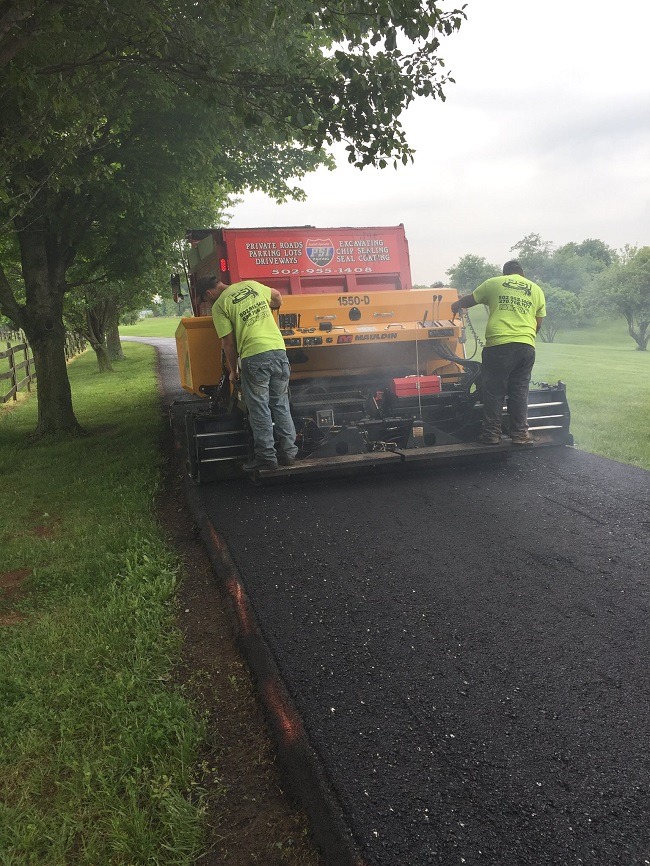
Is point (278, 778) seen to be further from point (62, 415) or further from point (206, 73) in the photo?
point (62, 415)

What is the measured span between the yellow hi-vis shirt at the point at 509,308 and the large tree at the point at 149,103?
165cm

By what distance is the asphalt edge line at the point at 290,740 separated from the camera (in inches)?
84.3

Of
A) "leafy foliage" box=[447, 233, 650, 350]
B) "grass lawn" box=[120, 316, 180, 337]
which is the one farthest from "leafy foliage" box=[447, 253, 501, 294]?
"grass lawn" box=[120, 316, 180, 337]

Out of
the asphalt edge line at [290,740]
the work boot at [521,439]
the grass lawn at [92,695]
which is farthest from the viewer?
the work boot at [521,439]

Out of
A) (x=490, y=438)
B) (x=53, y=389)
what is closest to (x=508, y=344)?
(x=490, y=438)

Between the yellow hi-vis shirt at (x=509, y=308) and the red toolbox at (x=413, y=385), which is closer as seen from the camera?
the yellow hi-vis shirt at (x=509, y=308)

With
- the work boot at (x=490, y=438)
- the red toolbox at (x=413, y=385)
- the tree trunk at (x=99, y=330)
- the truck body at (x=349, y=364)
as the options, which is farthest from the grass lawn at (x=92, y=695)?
the tree trunk at (x=99, y=330)

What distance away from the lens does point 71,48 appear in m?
6.18

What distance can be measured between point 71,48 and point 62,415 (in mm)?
6082

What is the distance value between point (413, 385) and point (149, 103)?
534 cm

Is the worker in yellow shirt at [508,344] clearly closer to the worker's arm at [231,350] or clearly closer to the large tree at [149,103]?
the large tree at [149,103]

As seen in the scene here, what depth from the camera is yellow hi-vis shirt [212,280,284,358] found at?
6.10 meters

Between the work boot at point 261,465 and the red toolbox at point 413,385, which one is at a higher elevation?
the red toolbox at point 413,385

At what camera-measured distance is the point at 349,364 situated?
7.22m
